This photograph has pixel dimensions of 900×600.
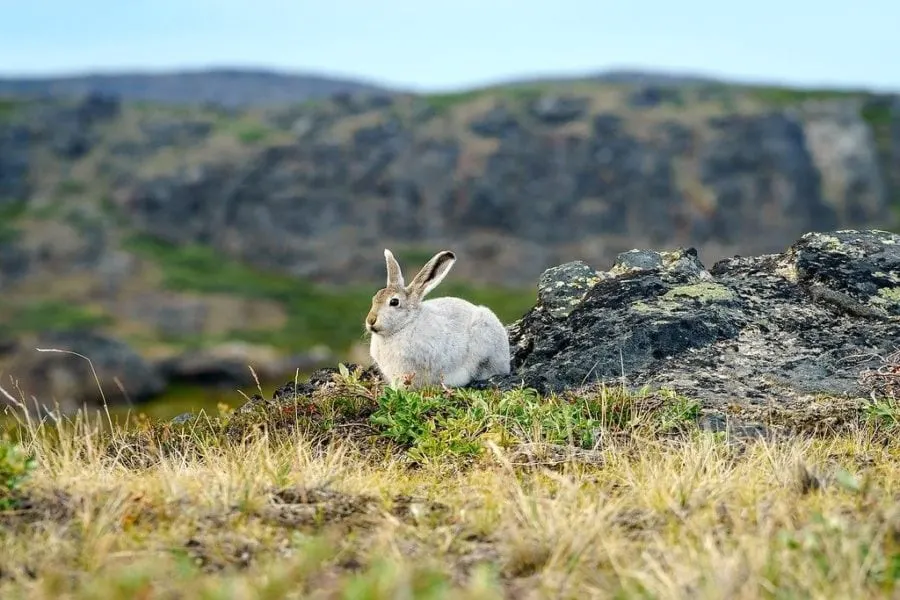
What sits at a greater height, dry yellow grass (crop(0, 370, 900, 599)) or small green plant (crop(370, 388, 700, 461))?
dry yellow grass (crop(0, 370, 900, 599))

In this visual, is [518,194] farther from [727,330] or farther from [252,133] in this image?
[727,330]

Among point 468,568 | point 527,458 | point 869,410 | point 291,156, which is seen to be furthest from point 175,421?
point 291,156

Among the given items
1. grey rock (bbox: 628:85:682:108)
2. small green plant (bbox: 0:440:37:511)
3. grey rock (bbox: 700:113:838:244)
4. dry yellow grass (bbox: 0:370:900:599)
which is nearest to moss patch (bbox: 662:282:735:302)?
dry yellow grass (bbox: 0:370:900:599)

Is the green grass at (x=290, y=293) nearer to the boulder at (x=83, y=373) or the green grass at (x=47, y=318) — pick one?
the green grass at (x=47, y=318)

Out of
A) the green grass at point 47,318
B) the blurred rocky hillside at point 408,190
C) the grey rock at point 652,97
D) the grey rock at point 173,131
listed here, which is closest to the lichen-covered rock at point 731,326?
the green grass at point 47,318

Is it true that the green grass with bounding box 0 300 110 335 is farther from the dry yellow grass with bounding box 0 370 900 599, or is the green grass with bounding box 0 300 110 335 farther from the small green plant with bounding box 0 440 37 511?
the small green plant with bounding box 0 440 37 511

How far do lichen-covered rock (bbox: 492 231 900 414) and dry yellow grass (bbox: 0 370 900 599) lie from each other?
2.07 meters

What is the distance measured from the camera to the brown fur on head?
34.9 feet

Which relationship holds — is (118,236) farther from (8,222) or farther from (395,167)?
(395,167)

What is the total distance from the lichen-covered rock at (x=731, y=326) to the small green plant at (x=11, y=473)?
17.4 feet

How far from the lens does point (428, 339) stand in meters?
10.6

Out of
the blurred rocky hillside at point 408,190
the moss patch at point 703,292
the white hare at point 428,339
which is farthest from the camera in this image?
the blurred rocky hillside at point 408,190

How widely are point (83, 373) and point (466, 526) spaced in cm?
6216

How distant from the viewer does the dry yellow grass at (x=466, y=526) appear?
4.80 meters
